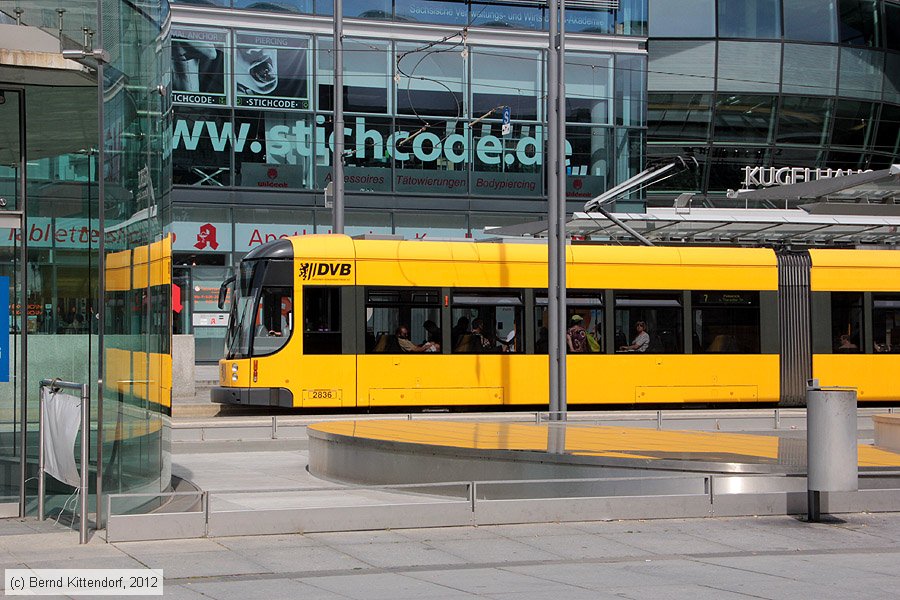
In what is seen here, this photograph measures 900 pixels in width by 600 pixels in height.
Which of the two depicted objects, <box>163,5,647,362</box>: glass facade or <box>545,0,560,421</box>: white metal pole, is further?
<box>163,5,647,362</box>: glass facade

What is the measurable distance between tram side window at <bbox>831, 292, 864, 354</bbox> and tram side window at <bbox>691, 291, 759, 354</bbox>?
5.44 feet

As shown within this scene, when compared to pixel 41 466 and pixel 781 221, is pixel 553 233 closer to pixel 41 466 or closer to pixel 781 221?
pixel 781 221

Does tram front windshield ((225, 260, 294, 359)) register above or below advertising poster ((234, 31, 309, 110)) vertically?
below

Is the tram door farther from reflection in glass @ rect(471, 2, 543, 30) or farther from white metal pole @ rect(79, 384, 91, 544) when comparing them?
reflection in glass @ rect(471, 2, 543, 30)

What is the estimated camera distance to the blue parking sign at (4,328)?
10102 mm

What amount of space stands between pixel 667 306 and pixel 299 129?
1451 centimetres

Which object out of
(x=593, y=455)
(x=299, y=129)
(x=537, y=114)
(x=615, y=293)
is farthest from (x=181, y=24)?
(x=593, y=455)

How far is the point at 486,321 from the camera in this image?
2334 cm

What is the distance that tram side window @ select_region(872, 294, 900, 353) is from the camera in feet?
82.8

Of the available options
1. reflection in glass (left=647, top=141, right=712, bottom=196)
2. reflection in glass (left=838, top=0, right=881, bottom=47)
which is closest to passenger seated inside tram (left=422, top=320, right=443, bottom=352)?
reflection in glass (left=647, top=141, right=712, bottom=196)

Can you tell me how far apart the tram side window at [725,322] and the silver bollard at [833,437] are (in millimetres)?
14327

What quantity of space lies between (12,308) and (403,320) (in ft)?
40.9

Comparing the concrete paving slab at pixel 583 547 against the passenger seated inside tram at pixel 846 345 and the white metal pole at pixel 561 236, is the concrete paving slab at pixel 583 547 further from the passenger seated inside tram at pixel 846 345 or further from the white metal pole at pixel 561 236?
the passenger seated inside tram at pixel 846 345

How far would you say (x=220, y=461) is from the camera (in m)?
15.1
